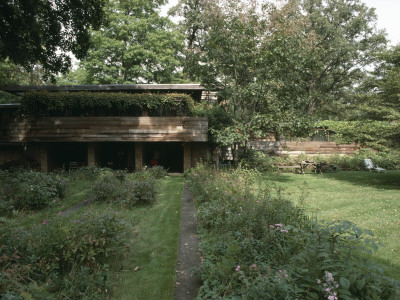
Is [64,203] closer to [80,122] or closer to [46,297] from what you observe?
[46,297]

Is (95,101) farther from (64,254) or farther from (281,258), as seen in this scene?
(281,258)

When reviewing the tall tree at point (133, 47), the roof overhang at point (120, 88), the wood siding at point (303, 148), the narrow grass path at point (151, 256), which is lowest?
the narrow grass path at point (151, 256)

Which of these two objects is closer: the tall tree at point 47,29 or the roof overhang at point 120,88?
the tall tree at point 47,29

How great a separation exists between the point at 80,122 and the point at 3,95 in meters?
22.6

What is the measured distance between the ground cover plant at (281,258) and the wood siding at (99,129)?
938cm

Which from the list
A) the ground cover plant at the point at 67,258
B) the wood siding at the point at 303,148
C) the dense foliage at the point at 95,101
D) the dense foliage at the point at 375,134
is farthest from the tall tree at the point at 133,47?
the ground cover plant at the point at 67,258

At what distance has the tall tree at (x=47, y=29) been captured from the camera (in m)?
10.7

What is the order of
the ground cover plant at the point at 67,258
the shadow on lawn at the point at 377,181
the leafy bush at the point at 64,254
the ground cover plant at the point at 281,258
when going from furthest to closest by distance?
1. the shadow on lawn at the point at 377,181
2. the leafy bush at the point at 64,254
3. the ground cover plant at the point at 67,258
4. the ground cover plant at the point at 281,258

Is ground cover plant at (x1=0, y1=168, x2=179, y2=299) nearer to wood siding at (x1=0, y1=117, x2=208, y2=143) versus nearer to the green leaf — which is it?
the green leaf

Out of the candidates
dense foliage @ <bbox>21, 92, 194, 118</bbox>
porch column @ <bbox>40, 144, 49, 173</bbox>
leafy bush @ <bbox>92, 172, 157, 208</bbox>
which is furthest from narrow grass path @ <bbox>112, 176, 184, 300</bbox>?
porch column @ <bbox>40, 144, 49, 173</bbox>

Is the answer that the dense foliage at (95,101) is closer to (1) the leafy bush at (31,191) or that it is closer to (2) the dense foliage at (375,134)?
(1) the leafy bush at (31,191)

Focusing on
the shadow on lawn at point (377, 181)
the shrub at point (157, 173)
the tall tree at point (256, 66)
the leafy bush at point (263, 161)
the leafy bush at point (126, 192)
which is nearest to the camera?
the leafy bush at point (126, 192)

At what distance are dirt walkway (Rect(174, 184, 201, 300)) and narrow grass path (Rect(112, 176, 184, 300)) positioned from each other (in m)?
0.11

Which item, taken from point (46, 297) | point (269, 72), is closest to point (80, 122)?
point (269, 72)
